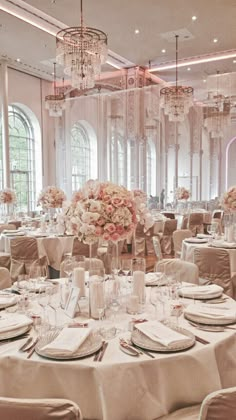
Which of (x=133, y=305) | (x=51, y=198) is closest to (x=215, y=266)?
(x=133, y=305)

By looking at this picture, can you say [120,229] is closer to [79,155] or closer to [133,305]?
[133,305]

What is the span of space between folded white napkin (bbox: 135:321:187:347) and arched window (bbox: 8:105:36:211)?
1011cm

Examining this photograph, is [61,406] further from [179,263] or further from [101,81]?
[101,81]

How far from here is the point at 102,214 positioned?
223 cm

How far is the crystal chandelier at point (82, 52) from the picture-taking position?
5.81 metres

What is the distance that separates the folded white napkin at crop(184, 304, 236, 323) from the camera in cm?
207

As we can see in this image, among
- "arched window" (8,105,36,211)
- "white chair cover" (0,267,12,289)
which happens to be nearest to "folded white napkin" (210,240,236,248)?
"white chair cover" (0,267,12,289)

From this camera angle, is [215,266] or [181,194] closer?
[215,266]

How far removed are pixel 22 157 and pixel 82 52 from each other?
6.49m

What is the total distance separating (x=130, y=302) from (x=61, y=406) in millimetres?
999

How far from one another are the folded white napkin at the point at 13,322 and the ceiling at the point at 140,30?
653 centimetres

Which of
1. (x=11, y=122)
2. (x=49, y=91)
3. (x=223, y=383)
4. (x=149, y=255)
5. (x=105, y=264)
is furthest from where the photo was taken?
(x=49, y=91)

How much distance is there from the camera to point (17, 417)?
1.28 metres

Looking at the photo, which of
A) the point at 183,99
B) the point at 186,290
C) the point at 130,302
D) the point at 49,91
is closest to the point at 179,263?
the point at 186,290
